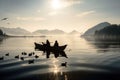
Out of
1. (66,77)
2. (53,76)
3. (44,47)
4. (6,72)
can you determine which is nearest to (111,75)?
(66,77)

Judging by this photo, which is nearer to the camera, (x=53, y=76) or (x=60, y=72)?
(x=53, y=76)

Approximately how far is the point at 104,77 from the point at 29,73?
43.0 feet

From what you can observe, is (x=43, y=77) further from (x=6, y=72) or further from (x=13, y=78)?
(x=6, y=72)

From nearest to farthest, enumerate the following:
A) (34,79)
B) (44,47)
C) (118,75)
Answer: (34,79) < (118,75) < (44,47)

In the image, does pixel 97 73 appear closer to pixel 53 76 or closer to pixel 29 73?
pixel 53 76

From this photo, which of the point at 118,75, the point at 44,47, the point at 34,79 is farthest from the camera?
the point at 44,47

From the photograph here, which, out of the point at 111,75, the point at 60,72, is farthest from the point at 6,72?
the point at 111,75

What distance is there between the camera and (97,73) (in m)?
35.6

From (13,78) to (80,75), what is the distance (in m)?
11.4

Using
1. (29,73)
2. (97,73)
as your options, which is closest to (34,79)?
(29,73)

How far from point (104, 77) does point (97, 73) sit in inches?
109

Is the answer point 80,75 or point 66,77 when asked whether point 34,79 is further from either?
point 80,75

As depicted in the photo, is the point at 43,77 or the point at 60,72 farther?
the point at 60,72

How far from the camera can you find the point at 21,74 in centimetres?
3488
